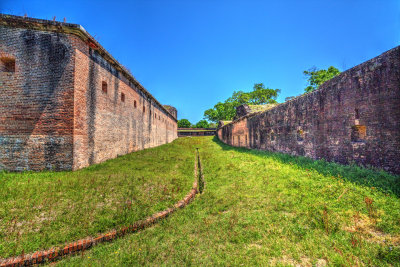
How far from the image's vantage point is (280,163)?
6832 mm

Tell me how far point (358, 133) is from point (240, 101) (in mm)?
41781

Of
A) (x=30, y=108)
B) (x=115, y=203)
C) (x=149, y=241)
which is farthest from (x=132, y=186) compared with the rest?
(x=30, y=108)

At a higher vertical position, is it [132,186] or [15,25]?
[15,25]

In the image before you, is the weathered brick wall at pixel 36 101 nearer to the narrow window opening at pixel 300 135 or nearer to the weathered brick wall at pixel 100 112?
the weathered brick wall at pixel 100 112

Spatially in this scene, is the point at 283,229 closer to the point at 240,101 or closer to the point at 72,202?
the point at 72,202


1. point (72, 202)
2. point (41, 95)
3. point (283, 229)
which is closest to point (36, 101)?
point (41, 95)

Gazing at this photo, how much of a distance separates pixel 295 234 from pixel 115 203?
3729 mm

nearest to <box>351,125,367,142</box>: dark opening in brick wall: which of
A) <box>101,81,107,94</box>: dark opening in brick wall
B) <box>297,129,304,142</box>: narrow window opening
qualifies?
<box>297,129,304,142</box>: narrow window opening

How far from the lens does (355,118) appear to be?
462 cm

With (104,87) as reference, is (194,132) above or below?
below

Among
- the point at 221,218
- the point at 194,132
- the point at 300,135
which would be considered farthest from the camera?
the point at 194,132

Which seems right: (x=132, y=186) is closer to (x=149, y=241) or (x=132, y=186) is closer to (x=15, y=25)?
(x=149, y=241)

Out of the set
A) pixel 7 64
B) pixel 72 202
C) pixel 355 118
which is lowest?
pixel 72 202

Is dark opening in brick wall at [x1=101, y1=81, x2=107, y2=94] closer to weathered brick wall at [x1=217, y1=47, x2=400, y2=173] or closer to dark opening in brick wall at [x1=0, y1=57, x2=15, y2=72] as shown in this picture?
dark opening in brick wall at [x1=0, y1=57, x2=15, y2=72]
